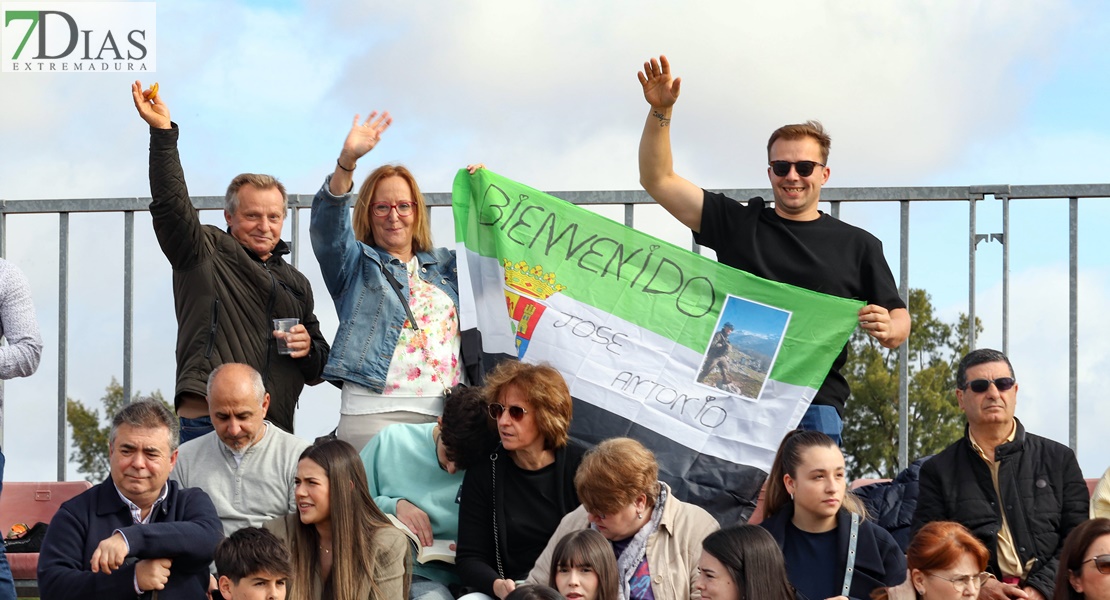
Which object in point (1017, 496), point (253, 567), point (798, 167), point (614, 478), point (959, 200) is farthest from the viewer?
point (959, 200)

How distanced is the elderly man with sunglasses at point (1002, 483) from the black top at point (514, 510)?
137 cm

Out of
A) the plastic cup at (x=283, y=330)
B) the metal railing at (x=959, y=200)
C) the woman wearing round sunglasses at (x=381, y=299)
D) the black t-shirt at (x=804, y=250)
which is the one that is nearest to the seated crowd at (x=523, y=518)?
the woman wearing round sunglasses at (x=381, y=299)

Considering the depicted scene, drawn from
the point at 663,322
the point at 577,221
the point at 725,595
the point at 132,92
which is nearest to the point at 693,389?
the point at 663,322

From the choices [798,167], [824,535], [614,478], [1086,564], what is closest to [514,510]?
[614,478]

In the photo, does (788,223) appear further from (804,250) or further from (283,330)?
(283,330)

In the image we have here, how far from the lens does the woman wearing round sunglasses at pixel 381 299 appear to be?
233 inches

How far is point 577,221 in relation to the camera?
642cm

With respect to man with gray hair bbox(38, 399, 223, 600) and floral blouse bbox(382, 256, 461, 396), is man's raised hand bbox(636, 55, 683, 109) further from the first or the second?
man with gray hair bbox(38, 399, 223, 600)

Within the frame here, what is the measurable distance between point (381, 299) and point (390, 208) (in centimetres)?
42

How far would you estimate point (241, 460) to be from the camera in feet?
18.2

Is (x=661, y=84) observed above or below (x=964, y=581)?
above

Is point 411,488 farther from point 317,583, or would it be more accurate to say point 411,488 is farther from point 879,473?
point 879,473

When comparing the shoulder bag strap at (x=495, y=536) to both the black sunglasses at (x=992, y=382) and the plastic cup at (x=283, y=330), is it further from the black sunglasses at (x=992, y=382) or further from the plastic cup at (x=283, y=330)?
the black sunglasses at (x=992, y=382)

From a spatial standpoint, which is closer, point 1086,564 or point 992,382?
point 1086,564
